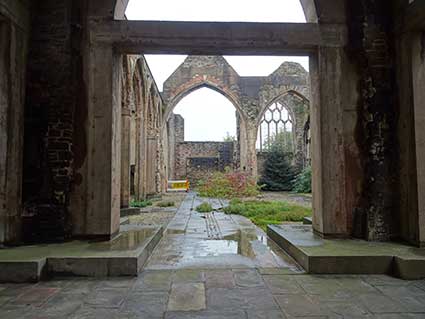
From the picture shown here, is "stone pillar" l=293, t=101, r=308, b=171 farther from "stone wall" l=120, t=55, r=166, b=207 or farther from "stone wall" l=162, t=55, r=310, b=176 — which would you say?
"stone wall" l=120, t=55, r=166, b=207

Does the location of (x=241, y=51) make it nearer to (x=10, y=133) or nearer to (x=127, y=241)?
(x=127, y=241)

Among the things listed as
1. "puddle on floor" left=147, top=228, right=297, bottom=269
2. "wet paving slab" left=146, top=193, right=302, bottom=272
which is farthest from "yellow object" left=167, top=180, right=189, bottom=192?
"puddle on floor" left=147, top=228, right=297, bottom=269

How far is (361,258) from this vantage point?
3.85 metres

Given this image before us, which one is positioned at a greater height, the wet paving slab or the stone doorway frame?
the stone doorway frame

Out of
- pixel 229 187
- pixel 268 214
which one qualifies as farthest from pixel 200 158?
pixel 268 214

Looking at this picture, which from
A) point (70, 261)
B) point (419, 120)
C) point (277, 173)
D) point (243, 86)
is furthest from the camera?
point (277, 173)

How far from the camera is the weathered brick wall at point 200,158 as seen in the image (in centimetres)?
2697

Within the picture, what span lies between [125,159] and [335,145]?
626 centimetres

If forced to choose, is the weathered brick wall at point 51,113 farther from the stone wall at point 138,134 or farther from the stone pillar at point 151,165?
the stone pillar at point 151,165

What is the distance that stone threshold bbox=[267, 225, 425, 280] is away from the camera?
12.0 feet

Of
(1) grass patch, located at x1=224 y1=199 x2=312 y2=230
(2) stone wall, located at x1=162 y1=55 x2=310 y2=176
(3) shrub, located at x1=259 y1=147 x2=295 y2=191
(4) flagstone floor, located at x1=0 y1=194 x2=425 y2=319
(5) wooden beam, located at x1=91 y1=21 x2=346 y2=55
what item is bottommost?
(4) flagstone floor, located at x1=0 y1=194 x2=425 y2=319

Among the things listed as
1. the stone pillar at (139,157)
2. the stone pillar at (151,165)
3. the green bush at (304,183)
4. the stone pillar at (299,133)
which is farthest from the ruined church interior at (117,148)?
the stone pillar at (299,133)

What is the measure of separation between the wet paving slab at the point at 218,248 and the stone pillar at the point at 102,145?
92 centimetres

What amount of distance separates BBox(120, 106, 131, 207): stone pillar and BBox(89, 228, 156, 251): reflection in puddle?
395 cm
